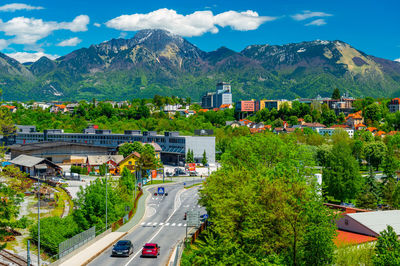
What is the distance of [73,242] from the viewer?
40625 millimetres

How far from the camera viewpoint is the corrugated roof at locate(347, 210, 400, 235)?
148 feet

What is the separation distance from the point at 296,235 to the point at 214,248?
6.37m

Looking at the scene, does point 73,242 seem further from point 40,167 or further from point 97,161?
point 97,161

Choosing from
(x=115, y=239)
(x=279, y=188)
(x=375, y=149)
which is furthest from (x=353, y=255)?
(x=375, y=149)

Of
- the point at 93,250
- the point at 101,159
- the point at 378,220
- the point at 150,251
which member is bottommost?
the point at 93,250

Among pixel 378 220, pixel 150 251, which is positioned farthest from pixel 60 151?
pixel 378 220

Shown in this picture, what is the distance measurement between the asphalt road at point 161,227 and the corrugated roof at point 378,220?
21.0 meters

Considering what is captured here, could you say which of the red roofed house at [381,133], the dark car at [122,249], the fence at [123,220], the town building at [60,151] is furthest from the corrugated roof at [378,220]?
the red roofed house at [381,133]

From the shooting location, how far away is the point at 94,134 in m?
170

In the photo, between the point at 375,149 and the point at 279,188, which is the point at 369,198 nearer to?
the point at 279,188

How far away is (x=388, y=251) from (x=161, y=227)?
30764 mm

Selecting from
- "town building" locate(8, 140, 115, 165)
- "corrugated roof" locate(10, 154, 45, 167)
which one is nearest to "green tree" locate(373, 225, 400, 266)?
"corrugated roof" locate(10, 154, 45, 167)

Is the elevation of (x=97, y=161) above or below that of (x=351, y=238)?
above

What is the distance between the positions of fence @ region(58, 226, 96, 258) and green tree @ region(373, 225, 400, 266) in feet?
89.2
